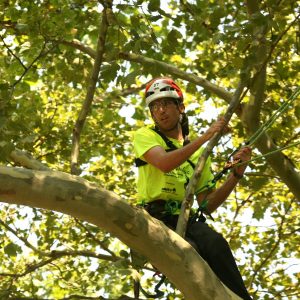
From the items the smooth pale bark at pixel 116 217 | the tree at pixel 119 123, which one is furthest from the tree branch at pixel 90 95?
the smooth pale bark at pixel 116 217

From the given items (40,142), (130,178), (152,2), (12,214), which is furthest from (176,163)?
(130,178)

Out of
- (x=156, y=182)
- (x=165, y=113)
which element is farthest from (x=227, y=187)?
(x=165, y=113)

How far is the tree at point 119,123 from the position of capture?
2807mm

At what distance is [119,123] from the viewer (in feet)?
30.0

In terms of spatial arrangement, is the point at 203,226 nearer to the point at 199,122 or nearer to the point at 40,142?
the point at 40,142

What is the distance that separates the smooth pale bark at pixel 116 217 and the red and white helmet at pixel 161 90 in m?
1.56

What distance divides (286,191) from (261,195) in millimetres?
364

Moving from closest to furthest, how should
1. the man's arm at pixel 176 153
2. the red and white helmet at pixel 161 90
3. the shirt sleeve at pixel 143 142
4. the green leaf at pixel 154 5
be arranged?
1. the man's arm at pixel 176 153
2. the shirt sleeve at pixel 143 142
3. the red and white helmet at pixel 161 90
4. the green leaf at pixel 154 5

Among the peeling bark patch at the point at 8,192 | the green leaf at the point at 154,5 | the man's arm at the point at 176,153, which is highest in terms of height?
the green leaf at the point at 154,5

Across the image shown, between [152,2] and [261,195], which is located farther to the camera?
[261,195]

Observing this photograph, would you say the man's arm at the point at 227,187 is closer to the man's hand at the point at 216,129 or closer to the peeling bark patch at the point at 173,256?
the man's hand at the point at 216,129

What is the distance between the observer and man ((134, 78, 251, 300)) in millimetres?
3602

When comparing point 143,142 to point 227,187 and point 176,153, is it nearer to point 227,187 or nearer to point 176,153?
point 176,153

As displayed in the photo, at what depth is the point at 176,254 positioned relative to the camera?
288 centimetres
